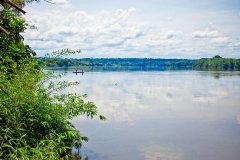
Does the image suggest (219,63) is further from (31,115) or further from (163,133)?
(31,115)

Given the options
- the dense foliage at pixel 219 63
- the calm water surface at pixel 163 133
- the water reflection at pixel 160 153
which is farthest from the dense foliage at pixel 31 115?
the dense foliage at pixel 219 63

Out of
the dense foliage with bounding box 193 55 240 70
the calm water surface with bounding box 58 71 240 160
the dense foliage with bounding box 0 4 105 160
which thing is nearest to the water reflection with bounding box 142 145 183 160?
the calm water surface with bounding box 58 71 240 160

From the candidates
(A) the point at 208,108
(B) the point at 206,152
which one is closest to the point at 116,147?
(B) the point at 206,152

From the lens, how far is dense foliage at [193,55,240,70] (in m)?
164

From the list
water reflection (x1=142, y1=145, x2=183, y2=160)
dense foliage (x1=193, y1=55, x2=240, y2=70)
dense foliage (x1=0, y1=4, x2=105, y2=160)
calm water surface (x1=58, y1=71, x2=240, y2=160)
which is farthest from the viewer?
dense foliage (x1=193, y1=55, x2=240, y2=70)

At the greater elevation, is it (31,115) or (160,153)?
(31,115)

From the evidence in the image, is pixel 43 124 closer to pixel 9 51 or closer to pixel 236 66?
pixel 9 51

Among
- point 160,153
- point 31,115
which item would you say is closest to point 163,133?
point 160,153

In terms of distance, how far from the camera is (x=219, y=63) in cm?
16838

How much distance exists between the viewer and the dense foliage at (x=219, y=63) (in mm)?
164500

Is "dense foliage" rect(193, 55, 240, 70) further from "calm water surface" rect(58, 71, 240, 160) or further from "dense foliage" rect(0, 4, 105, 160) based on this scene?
"dense foliage" rect(0, 4, 105, 160)

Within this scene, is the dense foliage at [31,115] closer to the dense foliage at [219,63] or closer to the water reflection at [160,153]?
the water reflection at [160,153]

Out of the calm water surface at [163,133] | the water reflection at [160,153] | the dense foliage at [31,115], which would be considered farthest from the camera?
the calm water surface at [163,133]

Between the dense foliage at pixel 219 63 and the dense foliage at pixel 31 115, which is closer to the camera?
the dense foliage at pixel 31 115
